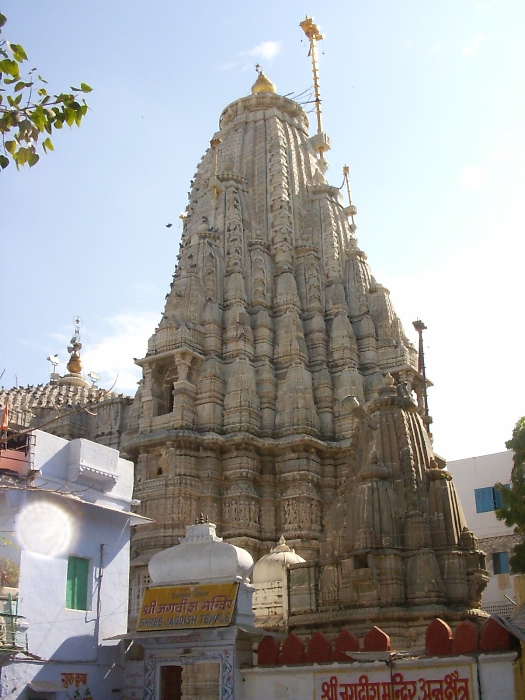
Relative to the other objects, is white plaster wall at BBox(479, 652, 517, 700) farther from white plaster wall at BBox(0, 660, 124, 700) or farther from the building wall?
white plaster wall at BBox(0, 660, 124, 700)

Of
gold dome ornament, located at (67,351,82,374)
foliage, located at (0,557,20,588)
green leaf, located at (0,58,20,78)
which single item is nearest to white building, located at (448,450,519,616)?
foliage, located at (0,557,20,588)

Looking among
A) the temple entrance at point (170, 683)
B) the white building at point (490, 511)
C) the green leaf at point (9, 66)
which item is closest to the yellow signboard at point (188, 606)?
the temple entrance at point (170, 683)

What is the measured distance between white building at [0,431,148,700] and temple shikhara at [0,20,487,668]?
418 centimetres

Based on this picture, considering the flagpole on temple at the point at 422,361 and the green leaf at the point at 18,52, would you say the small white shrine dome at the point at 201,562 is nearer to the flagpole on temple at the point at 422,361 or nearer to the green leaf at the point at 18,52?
the green leaf at the point at 18,52

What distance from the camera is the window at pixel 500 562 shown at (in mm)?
32562

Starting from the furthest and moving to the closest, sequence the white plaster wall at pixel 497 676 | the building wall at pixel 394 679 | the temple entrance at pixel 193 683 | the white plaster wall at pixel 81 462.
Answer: the white plaster wall at pixel 81 462, the temple entrance at pixel 193 683, the building wall at pixel 394 679, the white plaster wall at pixel 497 676

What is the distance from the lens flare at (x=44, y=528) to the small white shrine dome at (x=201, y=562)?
6.46 feet

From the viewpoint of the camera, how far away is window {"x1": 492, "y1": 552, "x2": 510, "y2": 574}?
32.6m

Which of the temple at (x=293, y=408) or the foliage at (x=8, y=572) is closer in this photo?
the foliage at (x=8, y=572)

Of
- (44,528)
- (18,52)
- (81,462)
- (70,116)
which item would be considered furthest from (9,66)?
(81,462)

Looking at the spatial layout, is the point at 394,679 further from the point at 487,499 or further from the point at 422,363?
the point at 422,363

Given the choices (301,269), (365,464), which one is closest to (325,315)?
(301,269)

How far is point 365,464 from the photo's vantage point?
2002 centimetres

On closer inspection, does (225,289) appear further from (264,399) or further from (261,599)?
(261,599)
